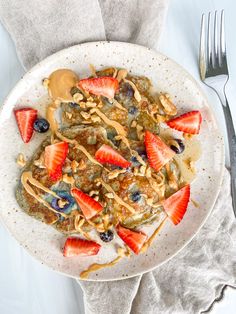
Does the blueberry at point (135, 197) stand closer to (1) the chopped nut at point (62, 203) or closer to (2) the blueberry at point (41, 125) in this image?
(1) the chopped nut at point (62, 203)

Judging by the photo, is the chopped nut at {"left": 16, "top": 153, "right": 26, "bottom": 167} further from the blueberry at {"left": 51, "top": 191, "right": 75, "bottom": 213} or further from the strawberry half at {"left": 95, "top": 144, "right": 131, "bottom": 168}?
the strawberry half at {"left": 95, "top": 144, "right": 131, "bottom": 168}

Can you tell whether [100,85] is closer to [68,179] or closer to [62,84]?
[62,84]

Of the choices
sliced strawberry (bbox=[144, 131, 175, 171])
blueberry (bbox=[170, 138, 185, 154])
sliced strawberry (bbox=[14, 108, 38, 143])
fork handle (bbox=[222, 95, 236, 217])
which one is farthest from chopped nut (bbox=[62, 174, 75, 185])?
fork handle (bbox=[222, 95, 236, 217])

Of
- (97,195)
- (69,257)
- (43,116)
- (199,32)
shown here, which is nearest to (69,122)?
(43,116)

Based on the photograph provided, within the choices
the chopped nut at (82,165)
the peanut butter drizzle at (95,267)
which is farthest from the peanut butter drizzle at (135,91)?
the peanut butter drizzle at (95,267)

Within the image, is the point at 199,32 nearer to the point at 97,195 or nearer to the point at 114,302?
the point at 97,195

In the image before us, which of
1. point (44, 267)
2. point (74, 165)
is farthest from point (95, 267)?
point (74, 165)
